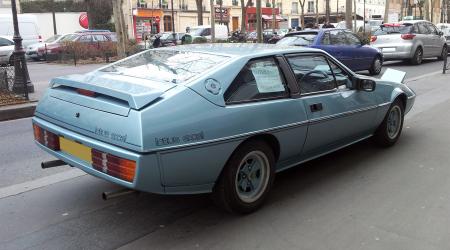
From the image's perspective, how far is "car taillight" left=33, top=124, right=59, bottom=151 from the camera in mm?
4066

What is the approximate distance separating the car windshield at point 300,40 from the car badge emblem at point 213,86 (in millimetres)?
9559

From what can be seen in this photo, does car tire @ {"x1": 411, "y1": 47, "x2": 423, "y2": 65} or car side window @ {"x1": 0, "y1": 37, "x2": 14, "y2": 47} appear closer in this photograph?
car tire @ {"x1": 411, "y1": 47, "x2": 423, "y2": 65}

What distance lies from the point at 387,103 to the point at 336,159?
92cm

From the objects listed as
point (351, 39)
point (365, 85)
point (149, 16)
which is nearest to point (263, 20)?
point (149, 16)

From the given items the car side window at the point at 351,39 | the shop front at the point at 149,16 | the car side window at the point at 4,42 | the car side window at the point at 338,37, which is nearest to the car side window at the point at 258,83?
the car side window at the point at 338,37

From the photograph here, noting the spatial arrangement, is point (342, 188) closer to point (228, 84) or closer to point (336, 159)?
point (336, 159)

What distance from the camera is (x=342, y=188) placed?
4.77 m

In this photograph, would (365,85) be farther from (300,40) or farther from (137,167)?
(300,40)

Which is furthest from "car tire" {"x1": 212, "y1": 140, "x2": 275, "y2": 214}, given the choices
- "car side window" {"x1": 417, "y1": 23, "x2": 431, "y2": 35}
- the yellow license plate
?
"car side window" {"x1": 417, "y1": 23, "x2": 431, "y2": 35}

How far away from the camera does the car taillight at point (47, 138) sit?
160 inches

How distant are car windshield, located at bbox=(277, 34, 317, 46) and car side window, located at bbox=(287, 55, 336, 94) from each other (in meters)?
8.20

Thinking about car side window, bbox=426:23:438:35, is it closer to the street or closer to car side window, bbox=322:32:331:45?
car side window, bbox=322:32:331:45

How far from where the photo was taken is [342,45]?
1412 centimetres

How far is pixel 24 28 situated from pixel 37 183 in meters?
24.6
